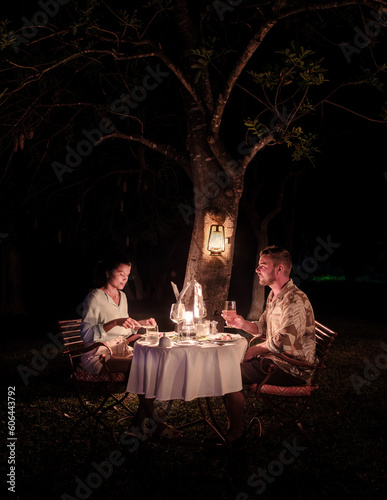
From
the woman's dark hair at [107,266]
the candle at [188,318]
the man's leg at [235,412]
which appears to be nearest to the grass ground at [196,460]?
the man's leg at [235,412]

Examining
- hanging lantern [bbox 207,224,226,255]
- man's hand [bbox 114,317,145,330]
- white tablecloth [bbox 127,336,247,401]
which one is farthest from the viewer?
hanging lantern [bbox 207,224,226,255]

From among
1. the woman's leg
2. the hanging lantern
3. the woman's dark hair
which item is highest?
the hanging lantern

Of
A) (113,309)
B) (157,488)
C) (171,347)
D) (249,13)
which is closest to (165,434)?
(157,488)

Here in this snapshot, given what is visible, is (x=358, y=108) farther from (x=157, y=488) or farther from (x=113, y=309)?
(x=157, y=488)

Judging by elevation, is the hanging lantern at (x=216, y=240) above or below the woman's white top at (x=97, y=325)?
above

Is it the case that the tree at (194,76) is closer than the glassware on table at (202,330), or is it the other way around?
the glassware on table at (202,330)

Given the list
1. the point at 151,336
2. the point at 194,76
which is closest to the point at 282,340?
the point at 151,336

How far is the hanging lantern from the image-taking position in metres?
6.22

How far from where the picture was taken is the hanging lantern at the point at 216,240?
20.4 ft

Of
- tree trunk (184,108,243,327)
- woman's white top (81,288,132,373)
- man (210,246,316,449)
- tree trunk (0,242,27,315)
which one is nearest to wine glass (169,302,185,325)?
man (210,246,316,449)

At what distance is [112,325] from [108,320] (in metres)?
0.27

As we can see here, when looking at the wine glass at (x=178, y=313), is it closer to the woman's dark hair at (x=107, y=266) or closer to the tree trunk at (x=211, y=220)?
the woman's dark hair at (x=107, y=266)

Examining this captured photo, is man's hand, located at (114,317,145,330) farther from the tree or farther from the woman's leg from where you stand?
the tree

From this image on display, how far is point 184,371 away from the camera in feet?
12.0
